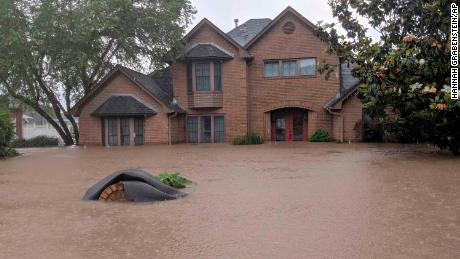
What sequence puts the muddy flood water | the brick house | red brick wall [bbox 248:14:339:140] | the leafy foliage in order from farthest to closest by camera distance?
red brick wall [bbox 248:14:339:140] < the brick house < the leafy foliage < the muddy flood water

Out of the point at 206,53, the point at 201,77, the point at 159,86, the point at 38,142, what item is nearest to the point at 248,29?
the point at 206,53

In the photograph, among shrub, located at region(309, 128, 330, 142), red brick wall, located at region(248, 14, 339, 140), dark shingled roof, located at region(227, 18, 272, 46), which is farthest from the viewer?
dark shingled roof, located at region(227, 18, 272, 46)

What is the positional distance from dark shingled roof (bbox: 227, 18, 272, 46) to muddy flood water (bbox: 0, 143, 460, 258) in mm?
21169

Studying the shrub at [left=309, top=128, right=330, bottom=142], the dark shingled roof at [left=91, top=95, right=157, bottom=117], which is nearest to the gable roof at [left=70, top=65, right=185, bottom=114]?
the dark shingled roof at [left=91, top=95, right=157, bottom=117]

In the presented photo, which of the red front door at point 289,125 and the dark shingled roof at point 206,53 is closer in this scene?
the dark shingled roof at point 206,53

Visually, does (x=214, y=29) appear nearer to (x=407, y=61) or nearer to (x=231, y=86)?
(x=231, y=86)

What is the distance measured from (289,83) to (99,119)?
41.8 feet

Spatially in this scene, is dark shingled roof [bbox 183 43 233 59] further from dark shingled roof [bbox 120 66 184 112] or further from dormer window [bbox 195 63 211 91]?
dark shingled roof [bbox 120 66 184 112]

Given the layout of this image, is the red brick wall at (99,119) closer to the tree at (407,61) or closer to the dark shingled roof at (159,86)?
the dark shingled roof at (159,86)

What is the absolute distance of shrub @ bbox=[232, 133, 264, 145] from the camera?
28.0 m

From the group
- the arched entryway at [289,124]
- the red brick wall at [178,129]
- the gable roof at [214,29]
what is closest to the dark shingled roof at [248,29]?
the gable roof at [214,29]

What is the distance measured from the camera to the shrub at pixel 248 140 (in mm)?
28031

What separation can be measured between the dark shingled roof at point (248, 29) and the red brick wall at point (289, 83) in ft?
12.2

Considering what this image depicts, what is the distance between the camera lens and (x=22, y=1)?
88.2 feet
